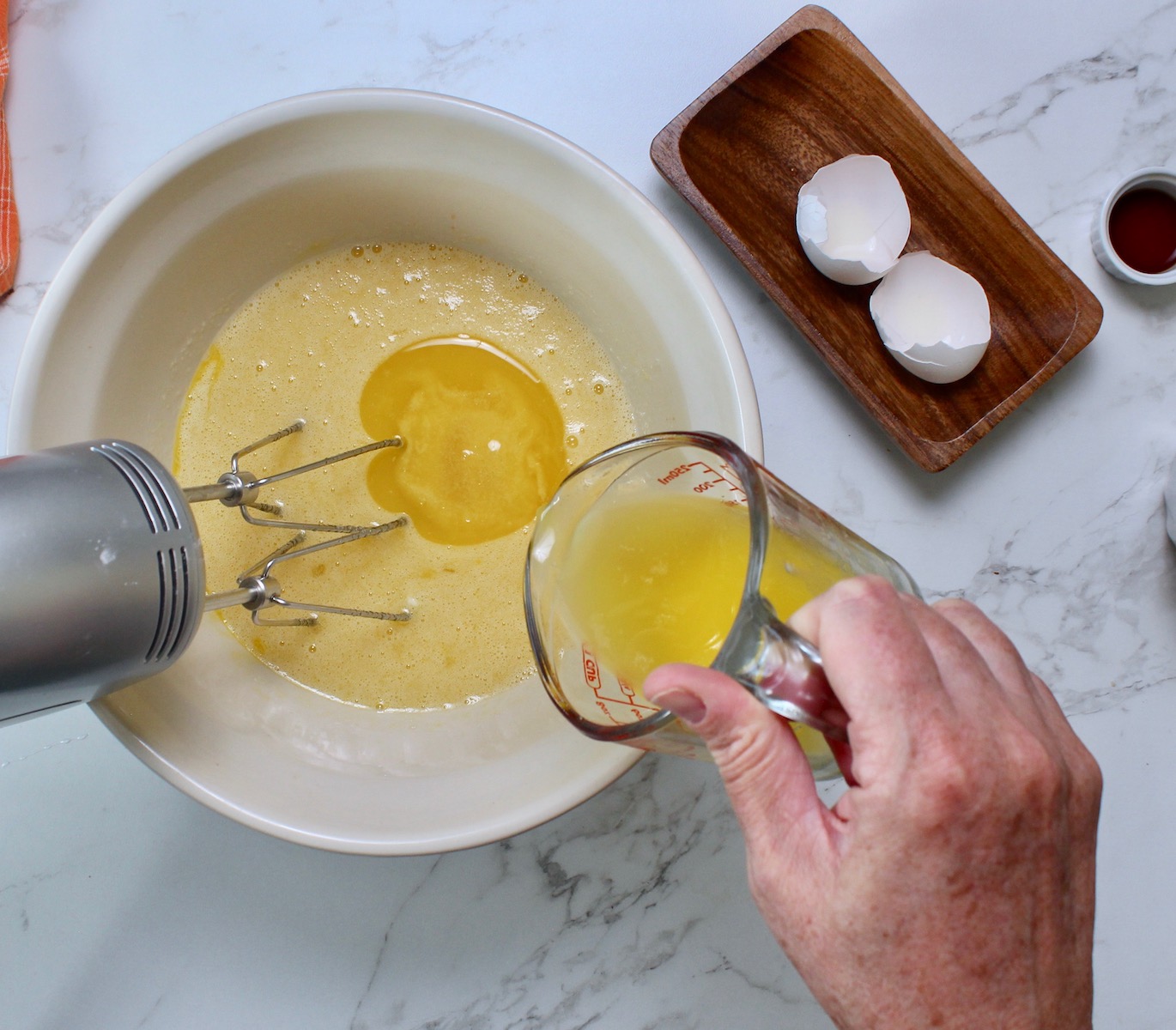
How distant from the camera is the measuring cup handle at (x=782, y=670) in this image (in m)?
0.45

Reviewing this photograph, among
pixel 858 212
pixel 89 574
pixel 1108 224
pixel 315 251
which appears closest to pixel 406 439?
pixel 315 251

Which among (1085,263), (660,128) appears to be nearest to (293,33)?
(660,128)

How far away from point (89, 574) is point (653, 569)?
35 cm

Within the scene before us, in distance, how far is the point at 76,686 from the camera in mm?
587

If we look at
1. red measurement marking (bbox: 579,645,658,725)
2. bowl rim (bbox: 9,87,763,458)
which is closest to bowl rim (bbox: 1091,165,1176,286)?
bowl rim (bbox: 9,87,763,458)

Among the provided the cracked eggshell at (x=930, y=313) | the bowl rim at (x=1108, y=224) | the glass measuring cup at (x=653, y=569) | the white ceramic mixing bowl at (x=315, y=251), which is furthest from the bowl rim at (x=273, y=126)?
the bowl rim at (x=1108, y=224)

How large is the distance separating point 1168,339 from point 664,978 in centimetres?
77

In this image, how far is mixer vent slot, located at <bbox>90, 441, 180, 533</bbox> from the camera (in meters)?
0.60

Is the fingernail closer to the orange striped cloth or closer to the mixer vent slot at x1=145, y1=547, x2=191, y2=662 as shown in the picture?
the mixer vent slot at x1=145, y1=547, x2=191, y2=662

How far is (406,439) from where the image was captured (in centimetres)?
84

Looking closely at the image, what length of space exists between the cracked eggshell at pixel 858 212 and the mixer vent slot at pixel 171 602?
22.8 inches

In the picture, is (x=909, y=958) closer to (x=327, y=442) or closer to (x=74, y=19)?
(x=327, y=442)

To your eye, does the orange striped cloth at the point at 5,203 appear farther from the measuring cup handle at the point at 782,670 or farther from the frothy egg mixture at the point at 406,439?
the measuring cup handle at the point at 782,670

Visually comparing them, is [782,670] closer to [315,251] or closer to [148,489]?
[148,489]
